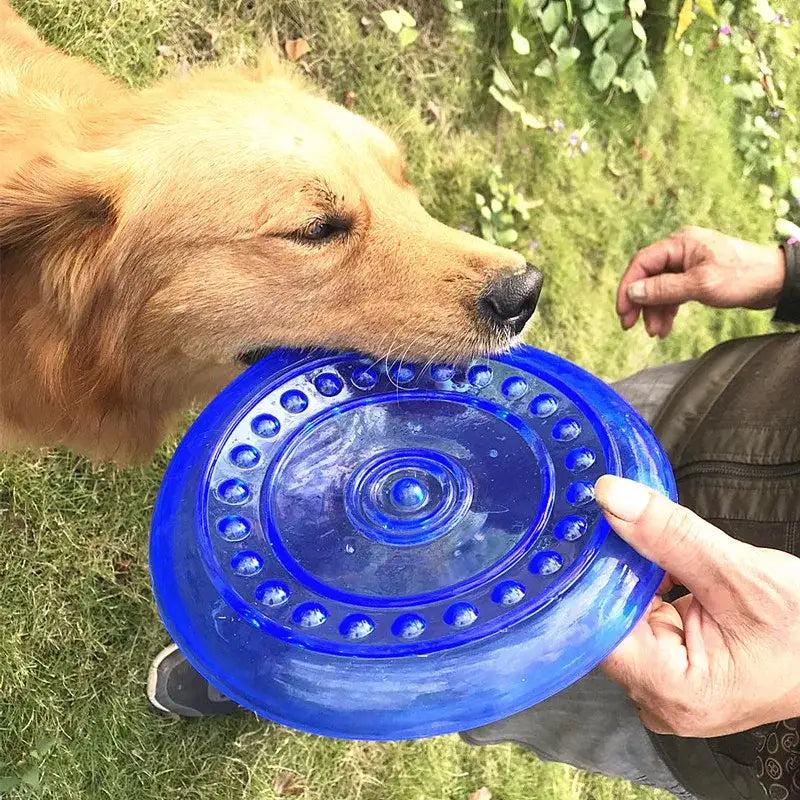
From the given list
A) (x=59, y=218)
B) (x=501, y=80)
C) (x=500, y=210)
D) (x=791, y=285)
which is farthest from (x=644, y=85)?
(x=59, y=218)

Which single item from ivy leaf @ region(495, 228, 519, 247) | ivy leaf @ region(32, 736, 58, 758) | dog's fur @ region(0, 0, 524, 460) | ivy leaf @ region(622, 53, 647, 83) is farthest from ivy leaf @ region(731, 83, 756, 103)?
ivy leaf @ region(32, 736, 58, 758)

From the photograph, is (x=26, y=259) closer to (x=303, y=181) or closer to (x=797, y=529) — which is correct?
(x=303, y=181)

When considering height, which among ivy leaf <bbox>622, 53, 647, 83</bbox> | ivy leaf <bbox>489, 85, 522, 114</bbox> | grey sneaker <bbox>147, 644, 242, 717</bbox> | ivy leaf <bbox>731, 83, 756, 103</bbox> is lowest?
grey sneaker <bbox>147, 644, 242, 717</bbox>

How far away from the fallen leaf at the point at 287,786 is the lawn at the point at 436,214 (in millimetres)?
11

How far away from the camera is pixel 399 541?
68.9 inches

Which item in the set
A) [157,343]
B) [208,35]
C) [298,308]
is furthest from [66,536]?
[208,35]

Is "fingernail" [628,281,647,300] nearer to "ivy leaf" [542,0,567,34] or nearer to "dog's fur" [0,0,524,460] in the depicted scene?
"dog's fur" [0,0,524,460]

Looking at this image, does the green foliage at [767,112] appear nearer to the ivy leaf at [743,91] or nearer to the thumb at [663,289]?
the ivy leaf at [743,91]

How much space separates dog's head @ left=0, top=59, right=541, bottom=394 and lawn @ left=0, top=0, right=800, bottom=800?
1281mm

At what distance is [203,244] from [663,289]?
154 cm

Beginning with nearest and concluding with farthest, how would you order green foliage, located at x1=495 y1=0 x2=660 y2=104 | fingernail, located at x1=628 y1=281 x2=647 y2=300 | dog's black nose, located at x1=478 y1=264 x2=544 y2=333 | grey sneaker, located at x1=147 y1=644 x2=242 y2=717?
dog's black nose, located at x1=478 y1=264 x2=544 y2=333, fingernail, located at x1=628 y1=281 x2=647 y2=300, grey sneaker, located at x1=147 y1=644 x2=242 y2=717, green foliage, located at x1=495 y1=0 x2=660 y2=104

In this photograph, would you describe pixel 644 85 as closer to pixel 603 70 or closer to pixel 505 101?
pixel 603 70

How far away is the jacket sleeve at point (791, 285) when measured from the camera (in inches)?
95.0

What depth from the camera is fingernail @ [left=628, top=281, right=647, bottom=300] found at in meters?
2.64
